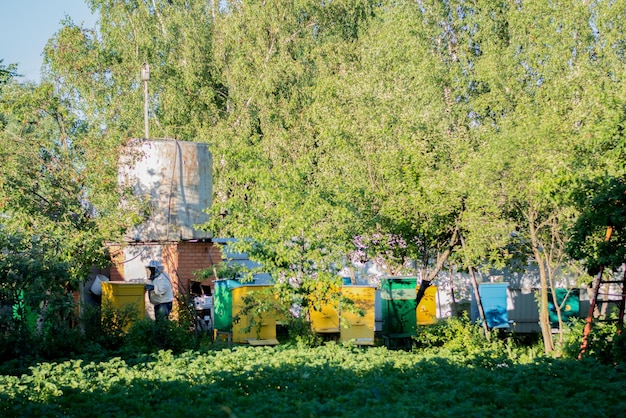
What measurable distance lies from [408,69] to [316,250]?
18198 mm

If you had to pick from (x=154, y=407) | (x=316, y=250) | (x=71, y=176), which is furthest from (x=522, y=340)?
(x=154, y=407)

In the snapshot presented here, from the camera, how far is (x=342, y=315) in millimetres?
16812

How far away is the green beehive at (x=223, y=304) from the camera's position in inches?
680

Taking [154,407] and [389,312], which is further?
[389,312]

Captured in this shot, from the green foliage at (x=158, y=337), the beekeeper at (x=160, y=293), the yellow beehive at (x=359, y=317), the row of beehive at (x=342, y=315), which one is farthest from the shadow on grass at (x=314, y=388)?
the beekeeper at (x=160, y=293)

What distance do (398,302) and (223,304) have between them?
13.0 ft

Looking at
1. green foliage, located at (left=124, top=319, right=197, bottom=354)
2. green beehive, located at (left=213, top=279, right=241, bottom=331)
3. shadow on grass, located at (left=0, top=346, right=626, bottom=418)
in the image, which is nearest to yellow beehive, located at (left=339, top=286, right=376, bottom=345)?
green beehive, located at (left=213, top=279, right=241, bottom=331)

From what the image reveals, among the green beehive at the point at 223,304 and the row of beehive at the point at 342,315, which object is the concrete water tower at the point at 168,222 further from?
the row of beehive at the point at 342,315

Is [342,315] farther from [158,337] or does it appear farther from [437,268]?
[437,268]

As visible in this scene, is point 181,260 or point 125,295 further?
point 181,260

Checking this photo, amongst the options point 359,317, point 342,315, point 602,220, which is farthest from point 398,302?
point 602,220

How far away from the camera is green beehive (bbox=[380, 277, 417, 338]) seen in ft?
59.8

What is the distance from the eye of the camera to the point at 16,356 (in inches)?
543

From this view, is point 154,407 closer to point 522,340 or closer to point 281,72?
point 522,340
